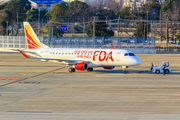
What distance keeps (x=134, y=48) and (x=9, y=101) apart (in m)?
64.7

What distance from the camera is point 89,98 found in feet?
79.7

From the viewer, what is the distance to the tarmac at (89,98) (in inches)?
753

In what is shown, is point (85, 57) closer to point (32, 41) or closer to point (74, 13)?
point (32, 41)

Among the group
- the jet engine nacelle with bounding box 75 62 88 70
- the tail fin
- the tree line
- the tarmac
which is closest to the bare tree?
the tree line

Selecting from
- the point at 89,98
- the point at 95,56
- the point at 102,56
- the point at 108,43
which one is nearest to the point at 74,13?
the point at 108,43

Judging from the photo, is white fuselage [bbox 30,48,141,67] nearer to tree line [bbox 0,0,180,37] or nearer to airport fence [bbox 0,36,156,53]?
airport fence [bbox 0,36,156,53]

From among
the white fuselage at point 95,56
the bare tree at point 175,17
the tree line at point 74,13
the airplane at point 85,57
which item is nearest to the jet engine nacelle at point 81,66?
the airplane at point 85,57

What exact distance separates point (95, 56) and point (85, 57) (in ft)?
5.82

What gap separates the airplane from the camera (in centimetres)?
3991

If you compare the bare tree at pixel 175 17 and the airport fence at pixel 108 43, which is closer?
the airport fence at pixel 108 43

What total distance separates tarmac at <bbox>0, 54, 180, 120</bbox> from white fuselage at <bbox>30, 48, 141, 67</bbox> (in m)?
4.43

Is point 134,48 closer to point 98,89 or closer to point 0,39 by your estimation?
point 0,39

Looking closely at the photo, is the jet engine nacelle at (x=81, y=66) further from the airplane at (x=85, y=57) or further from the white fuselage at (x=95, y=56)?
the white fuselage at (x=95, y=56)

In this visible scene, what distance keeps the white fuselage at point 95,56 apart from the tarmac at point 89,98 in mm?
4432
